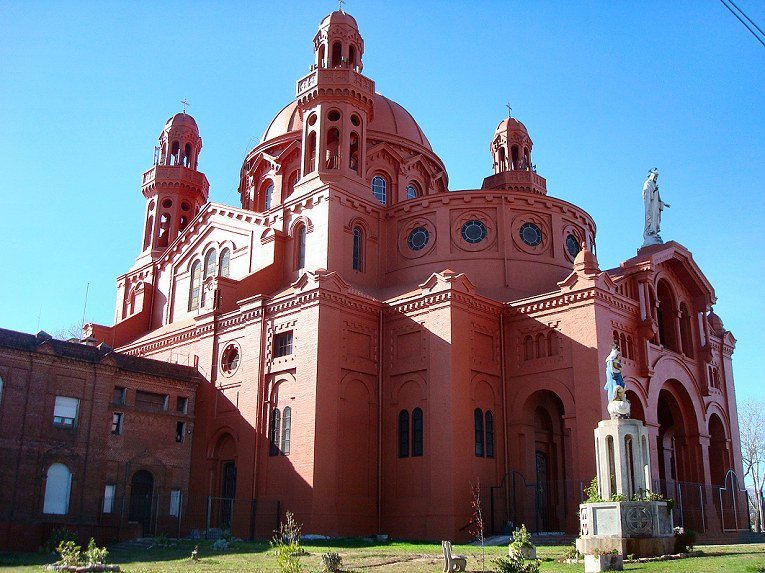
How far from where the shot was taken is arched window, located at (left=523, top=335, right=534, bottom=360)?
33.6m

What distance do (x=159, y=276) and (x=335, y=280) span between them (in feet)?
58.2

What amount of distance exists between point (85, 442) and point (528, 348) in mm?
18067

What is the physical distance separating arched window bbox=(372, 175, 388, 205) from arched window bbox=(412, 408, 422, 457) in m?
15.4

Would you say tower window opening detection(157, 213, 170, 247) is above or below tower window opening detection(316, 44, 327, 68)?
below

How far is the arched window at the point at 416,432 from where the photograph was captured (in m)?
32.2

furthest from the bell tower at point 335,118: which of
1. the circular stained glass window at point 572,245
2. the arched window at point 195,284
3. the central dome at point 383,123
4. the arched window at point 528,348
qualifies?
the arched window at point 528,348

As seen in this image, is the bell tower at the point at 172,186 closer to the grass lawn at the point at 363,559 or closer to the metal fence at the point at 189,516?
the metal fence at the point at 189,516

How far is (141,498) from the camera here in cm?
3381

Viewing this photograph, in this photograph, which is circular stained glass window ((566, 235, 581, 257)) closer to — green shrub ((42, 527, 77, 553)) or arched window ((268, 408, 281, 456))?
arched window ((268, 408, 281, 456))

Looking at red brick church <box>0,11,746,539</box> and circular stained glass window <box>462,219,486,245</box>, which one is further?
circular stained glass window <box>462,219,486,245</box>

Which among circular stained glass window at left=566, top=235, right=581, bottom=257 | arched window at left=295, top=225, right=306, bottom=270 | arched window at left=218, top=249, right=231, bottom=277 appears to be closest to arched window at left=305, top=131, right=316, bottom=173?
arched window at left=295, top=225, right=306, bottom=270

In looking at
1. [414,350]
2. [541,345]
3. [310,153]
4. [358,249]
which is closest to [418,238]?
[358,249]

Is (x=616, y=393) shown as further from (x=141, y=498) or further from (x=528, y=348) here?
(x=141, y=498)

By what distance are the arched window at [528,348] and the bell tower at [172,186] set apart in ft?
82.7
